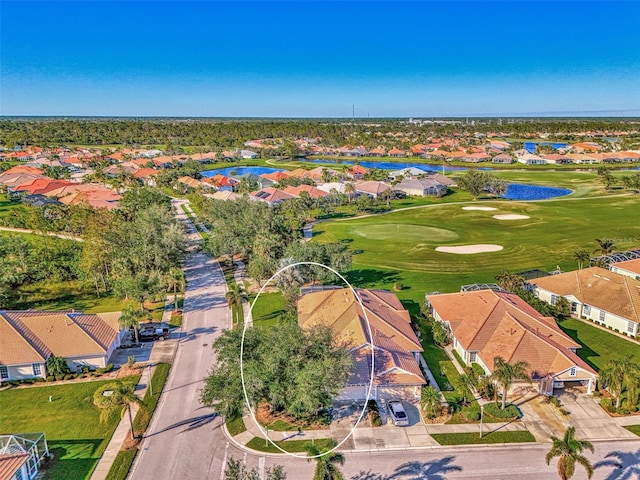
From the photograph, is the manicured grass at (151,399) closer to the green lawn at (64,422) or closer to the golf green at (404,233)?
the green lawn at (64,422)

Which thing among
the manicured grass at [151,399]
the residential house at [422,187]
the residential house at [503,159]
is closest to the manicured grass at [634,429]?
the manicured grass at [151,399]

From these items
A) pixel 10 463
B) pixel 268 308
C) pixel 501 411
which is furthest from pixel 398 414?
pixel 10 463

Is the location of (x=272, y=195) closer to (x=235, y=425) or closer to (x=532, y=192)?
(x=532, y=192)

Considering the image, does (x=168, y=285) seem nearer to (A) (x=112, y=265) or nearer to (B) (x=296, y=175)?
(A) (x=112, y=265)

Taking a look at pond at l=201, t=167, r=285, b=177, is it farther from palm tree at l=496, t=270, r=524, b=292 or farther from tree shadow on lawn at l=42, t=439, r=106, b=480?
tree shadow on lawn at l=42, t=439, r=106, b=480

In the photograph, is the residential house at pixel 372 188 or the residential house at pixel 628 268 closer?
the residential house at pixel 628 268

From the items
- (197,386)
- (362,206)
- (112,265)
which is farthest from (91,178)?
(197,386)
